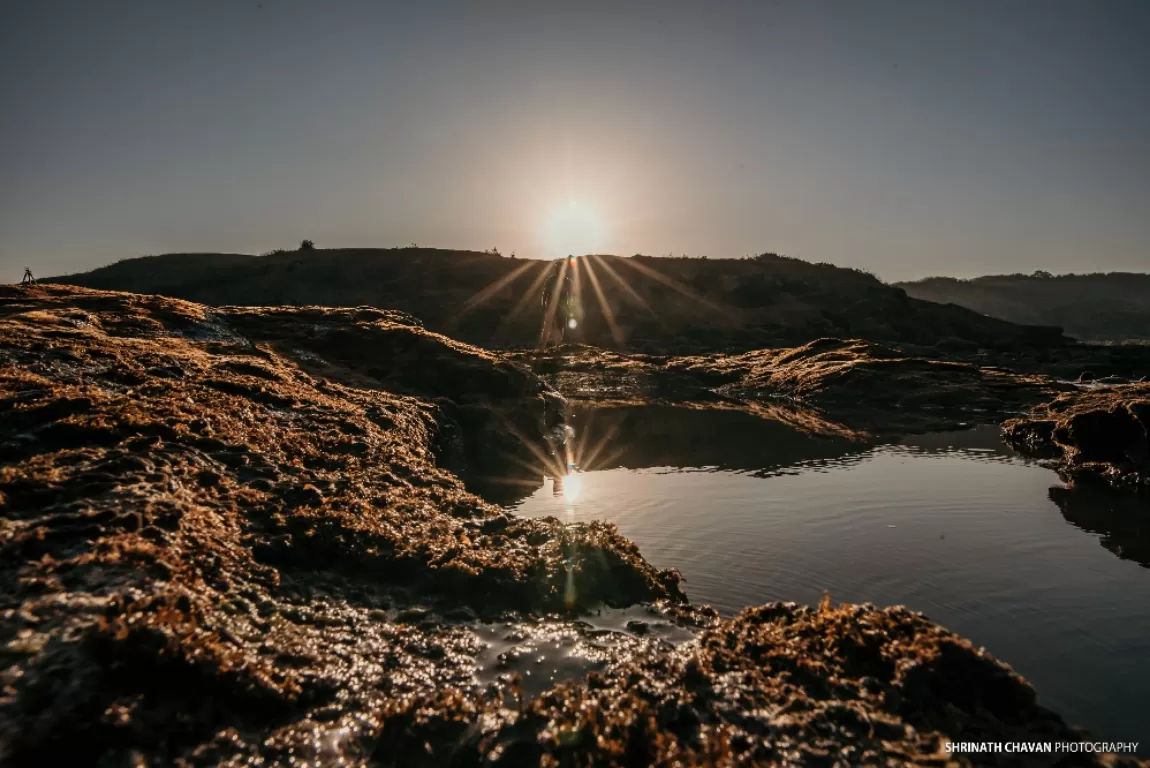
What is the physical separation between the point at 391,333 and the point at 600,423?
47.2 feet

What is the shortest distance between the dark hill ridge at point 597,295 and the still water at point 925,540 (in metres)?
62.9

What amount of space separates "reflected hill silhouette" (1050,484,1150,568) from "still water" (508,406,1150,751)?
0.08 metres

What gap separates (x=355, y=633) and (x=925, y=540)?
14.6 meters

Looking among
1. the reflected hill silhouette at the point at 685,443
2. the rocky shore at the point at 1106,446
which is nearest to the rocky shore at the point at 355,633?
the reflected hill silhouette at the point at 685,443

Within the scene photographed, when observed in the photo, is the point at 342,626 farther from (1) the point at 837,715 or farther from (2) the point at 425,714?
(1) the point at 837,715

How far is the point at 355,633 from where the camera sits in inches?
370

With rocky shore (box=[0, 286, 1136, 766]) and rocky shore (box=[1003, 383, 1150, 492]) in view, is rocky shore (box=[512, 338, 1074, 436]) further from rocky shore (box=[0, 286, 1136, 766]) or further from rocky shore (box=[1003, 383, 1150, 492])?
rocky shore (box=[0, 286, 1136, 766])

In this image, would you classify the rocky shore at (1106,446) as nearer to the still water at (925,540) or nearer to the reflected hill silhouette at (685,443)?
the still water at (925,540)

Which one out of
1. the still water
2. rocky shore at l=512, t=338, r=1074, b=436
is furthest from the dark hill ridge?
the still water

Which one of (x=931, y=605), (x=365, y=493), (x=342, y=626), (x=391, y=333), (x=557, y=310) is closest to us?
(x=342, y=626)

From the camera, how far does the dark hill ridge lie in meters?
96.2

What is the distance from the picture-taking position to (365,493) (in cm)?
1438

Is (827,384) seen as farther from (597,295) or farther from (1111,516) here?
(597,295)

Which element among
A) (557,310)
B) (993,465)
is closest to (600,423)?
(993,465)
